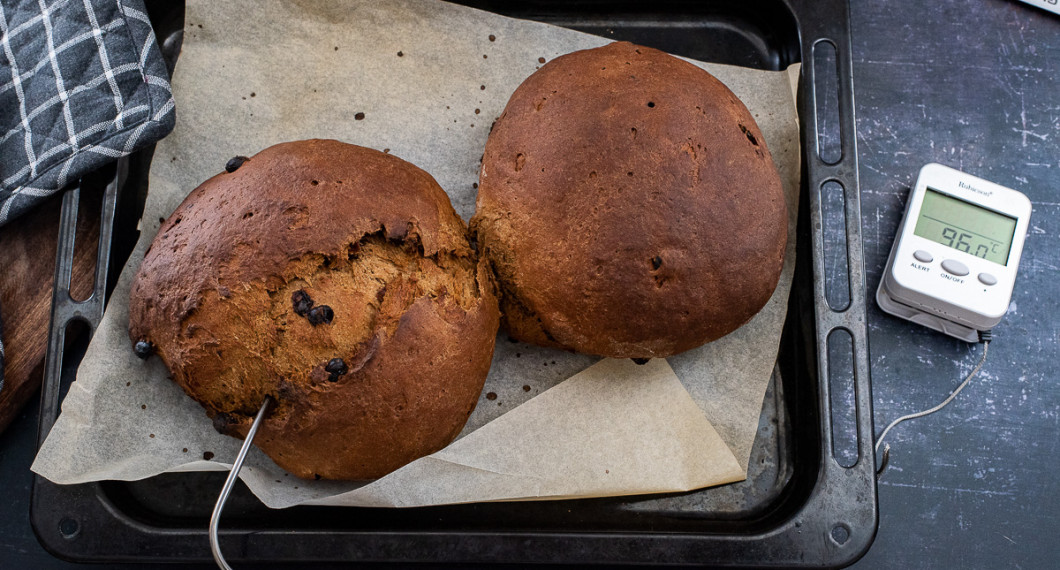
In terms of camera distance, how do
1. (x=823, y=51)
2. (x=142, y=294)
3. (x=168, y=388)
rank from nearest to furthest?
(x=142, y=294), (x=168, y=388), (x=823, y=51)

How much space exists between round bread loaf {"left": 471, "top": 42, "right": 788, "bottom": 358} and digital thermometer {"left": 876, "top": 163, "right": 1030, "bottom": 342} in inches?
17.8

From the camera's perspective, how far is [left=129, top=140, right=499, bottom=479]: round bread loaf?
3.84ft

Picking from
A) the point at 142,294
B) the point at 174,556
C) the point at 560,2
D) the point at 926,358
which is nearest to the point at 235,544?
the point at 174,556

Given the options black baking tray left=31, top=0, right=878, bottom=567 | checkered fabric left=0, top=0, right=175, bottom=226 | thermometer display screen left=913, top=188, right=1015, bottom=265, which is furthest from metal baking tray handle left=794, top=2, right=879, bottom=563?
checkered fabric left=0, top=0, right=175, bottom=226

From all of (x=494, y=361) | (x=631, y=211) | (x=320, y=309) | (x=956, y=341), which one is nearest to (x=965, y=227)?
(x=956, y=341)

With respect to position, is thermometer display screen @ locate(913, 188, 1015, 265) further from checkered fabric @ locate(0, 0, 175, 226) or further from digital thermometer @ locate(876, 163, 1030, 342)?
checkered fabric @ locate(0, 0, 175, 226)

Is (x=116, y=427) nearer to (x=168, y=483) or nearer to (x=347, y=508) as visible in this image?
(x=168, y=483)

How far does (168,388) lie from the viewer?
1.38 m

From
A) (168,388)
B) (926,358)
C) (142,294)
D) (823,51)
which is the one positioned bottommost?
(926,358)

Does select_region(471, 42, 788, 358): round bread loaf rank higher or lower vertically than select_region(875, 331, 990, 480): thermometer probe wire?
higher

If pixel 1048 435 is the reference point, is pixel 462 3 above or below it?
above

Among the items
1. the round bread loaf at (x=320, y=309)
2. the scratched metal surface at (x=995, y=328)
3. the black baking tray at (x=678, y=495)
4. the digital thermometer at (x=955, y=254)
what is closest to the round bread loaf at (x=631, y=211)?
the round bread loaf at (x=320, y=309)

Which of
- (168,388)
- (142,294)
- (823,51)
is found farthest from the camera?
(823,51)

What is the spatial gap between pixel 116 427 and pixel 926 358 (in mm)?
1775
